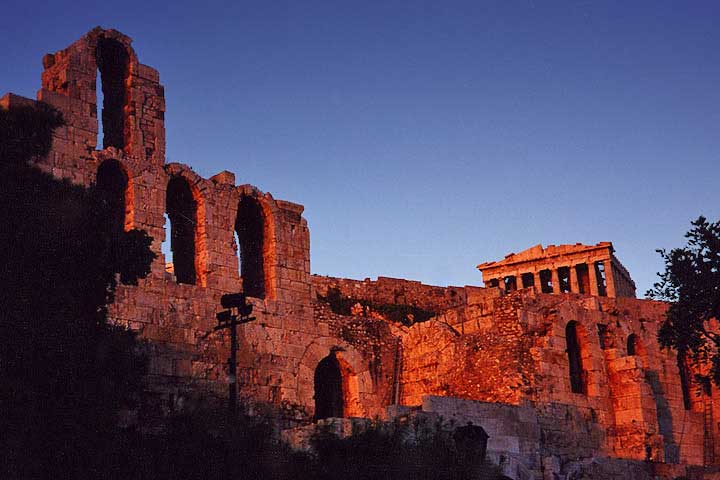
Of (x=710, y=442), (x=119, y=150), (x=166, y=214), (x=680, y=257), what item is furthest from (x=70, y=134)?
(x=710, y=442)

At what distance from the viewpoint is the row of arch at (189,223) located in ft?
67.7

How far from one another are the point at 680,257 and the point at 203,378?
456 inches

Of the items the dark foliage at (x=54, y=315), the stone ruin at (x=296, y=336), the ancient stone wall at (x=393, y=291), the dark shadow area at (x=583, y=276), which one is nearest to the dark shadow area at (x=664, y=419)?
the stone ruin at (x=296, y=336)

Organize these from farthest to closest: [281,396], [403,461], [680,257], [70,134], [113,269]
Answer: [680,257] < [281,396] < [70,134] < [403,461] < [113,269]

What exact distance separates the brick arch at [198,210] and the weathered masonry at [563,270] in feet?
110

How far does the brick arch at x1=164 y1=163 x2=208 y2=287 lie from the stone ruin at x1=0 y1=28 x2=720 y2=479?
0.04m

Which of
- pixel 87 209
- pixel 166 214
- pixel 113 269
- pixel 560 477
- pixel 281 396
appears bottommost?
pixel 560 477

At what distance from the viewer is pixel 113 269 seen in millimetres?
15234

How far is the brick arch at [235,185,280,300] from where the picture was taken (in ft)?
73.2

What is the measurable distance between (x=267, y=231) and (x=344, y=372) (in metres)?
3.79

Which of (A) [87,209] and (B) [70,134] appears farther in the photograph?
(B) [70,134]

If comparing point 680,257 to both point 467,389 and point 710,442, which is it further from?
point 710,442

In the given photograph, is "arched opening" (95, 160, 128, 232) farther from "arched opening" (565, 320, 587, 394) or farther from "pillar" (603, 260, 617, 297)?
"pillar" (603, 260, 617, 297)

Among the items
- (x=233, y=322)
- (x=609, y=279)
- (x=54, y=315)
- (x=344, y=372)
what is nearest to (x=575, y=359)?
(x=344, y=372)
